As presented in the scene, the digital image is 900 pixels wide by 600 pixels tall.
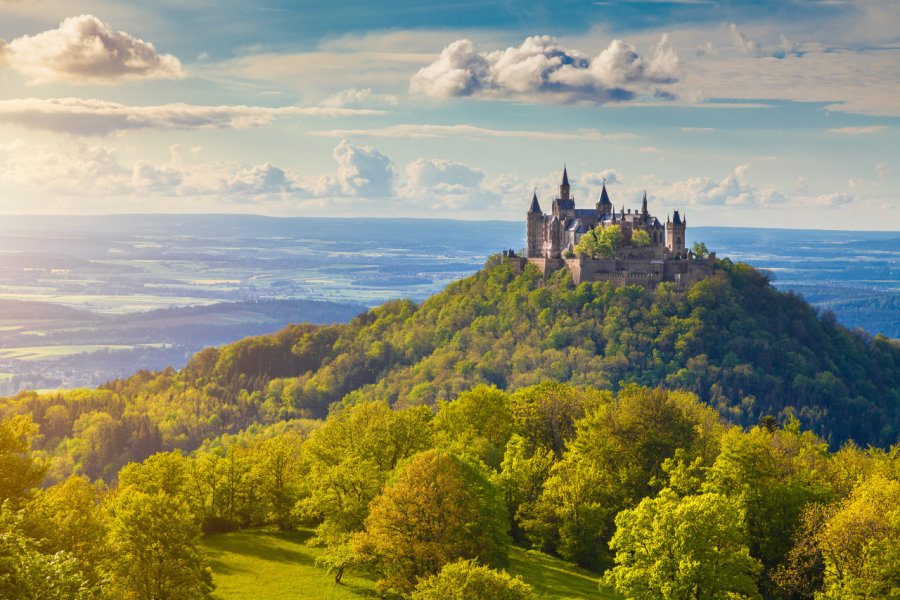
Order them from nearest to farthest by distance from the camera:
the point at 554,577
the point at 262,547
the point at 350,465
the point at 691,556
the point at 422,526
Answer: the point at 691,556
the point at 422,526
the point at 554,577
the point at 350,465
the point at 262,547

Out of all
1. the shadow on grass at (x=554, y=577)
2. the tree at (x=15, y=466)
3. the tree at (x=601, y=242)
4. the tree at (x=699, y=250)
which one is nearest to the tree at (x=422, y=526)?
the shadow on grass at (x=554, y=577)

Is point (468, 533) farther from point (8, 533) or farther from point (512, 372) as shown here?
point (512, 372)

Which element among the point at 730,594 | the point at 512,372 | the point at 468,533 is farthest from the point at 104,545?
the point at 512,372

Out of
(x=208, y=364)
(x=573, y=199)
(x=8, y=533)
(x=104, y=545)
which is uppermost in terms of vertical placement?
(x=573, y=199)

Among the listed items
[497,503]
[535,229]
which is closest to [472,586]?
[497,503]

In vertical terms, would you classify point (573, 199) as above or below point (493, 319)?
above

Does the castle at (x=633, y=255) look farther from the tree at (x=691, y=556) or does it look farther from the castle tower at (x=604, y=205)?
the tree at (x=691, y=556)

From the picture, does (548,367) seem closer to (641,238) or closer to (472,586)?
(641,238)
